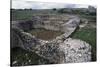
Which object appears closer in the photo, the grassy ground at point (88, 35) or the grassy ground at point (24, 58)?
the grassy ground at point (24, 58)

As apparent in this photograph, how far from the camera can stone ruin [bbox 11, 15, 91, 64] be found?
2.26m

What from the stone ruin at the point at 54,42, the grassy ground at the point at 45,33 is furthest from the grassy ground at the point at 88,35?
the grassy ground at the point at 45,33

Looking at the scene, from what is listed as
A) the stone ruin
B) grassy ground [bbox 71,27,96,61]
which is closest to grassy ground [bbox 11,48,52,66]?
the stone ruin

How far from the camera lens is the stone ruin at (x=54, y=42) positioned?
7.41 feet

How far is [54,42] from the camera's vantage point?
239 centimetres

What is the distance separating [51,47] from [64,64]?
30cm

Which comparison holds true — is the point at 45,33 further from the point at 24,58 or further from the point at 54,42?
the point at 24,58

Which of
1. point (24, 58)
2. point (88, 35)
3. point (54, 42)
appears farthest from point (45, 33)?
point (88, 35)

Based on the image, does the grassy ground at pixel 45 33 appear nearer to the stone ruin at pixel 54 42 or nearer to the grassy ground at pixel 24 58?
the stone ruin at pixel 54 42

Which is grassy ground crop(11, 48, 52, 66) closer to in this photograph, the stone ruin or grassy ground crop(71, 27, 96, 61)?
the stone ruin

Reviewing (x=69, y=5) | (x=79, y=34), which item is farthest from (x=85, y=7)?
(x=79, y=34)

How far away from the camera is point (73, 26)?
8.20 ft
